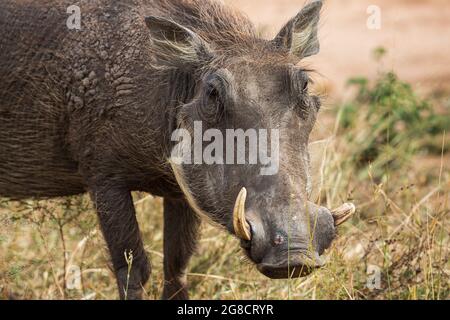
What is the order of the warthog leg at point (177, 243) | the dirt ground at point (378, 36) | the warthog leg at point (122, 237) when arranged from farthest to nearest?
the dirt ground at point (378, 36) → the warthog leg at point (177, 243) → the warthog leg at point (122, 237)

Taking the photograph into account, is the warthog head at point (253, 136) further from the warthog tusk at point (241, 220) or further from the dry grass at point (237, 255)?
the dry grass at point (237, 255)

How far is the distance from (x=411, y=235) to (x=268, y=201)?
5.13 ft

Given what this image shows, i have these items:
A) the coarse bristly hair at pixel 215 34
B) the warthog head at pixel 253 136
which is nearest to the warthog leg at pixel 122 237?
the warthog head at pixel 253 136

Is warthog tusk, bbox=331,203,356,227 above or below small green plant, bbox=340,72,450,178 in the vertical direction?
below

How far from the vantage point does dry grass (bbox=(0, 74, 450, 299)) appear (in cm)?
479

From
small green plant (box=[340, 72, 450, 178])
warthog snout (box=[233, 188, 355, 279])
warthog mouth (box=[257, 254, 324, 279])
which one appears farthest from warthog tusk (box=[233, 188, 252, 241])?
small green plant (box=[340, 72, 450, 178])

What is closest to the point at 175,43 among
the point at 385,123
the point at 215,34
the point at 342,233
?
the point at 215,34

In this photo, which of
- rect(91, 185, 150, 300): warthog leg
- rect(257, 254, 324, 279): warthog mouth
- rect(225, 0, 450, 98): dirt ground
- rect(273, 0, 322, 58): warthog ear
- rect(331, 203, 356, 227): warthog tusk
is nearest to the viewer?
rect(257, 254, 324, 279): warthog mouth

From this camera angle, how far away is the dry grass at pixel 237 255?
4793 millimetres

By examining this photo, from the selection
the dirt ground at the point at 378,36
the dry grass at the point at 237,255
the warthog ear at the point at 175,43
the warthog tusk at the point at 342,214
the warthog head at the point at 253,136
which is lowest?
the dry grass at the point at 237,255

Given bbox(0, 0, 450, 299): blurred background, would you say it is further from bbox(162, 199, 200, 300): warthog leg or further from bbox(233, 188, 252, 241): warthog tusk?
bbox(233, 188, 252, 241): warthog tusk

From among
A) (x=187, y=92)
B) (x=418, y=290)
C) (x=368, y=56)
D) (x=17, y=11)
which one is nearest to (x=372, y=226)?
(x=418, y=290)

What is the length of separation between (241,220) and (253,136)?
1.45 feet

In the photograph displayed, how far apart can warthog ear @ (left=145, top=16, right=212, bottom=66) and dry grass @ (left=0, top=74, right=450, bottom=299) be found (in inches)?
32.1
